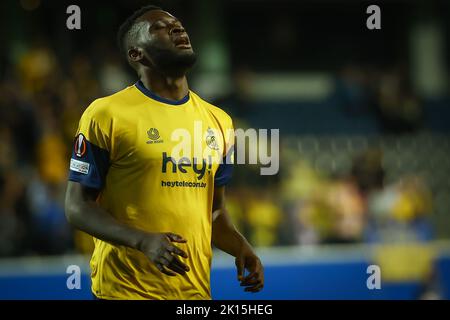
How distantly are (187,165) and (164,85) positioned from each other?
37cm

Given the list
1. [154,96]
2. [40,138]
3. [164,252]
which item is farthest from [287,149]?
[164,252]

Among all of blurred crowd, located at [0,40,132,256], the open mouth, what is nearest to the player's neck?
the open mouth

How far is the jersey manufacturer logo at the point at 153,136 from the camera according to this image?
11.8 ft

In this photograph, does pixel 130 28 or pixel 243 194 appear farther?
pixel 243 194

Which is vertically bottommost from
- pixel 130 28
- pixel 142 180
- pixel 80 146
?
pixel 142 180

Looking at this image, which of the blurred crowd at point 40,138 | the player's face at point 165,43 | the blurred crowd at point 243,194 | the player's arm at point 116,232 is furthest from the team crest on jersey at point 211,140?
the blurred crowd at point 40,138

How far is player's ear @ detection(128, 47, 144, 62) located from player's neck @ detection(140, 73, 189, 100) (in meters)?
0.08

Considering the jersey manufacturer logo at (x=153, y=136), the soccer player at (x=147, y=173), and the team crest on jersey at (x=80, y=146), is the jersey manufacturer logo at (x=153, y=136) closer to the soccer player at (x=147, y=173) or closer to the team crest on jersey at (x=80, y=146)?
the soccer player at (x=147, y=173)

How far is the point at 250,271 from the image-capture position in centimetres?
385

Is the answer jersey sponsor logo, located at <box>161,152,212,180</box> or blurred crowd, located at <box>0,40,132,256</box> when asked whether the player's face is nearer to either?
jersey sponsor logo, located at <box>161,152,212,180</box>

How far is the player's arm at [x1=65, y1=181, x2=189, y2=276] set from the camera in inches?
126

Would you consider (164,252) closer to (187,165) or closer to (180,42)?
(187,165)

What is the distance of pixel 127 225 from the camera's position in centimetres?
346
